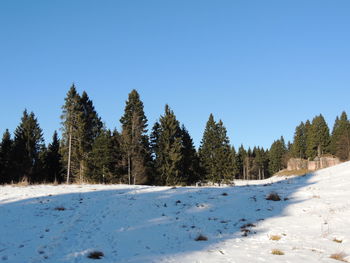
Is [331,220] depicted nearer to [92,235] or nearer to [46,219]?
[92,235]

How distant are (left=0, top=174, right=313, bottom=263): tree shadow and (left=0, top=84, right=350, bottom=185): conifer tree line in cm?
1866

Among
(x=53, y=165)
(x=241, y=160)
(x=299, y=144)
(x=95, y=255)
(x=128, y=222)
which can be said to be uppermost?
(x=299, y=144)

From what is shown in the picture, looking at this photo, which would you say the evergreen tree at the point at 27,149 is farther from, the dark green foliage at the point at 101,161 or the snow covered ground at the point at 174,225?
the snow covered ground at the point at 174,225

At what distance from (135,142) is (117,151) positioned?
455 cm

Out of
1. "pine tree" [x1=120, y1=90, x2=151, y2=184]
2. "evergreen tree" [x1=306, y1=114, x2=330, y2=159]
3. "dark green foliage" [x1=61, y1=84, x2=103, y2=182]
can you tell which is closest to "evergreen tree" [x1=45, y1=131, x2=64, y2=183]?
"dark green foliage" [x1=61, y1=84, x2=103, y2=182]

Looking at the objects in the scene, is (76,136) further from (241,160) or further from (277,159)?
(277,159)

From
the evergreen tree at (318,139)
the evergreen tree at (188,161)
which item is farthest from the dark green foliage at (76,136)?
the evergreen tree at (318,139)

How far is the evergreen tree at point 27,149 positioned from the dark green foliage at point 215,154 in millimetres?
32579

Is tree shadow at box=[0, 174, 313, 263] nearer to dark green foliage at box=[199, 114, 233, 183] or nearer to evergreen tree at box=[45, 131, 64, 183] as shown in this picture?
dark green foliage at box=[199, 114, 233, 183]

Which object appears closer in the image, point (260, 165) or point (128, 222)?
point (128, 222)

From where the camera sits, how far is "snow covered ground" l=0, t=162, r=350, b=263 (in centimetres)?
824

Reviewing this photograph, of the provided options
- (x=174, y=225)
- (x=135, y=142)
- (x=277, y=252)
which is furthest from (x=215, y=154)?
(x=277, y=252)

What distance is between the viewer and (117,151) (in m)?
44.8

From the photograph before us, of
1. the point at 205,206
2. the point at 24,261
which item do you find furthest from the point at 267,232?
the point at 24,261
